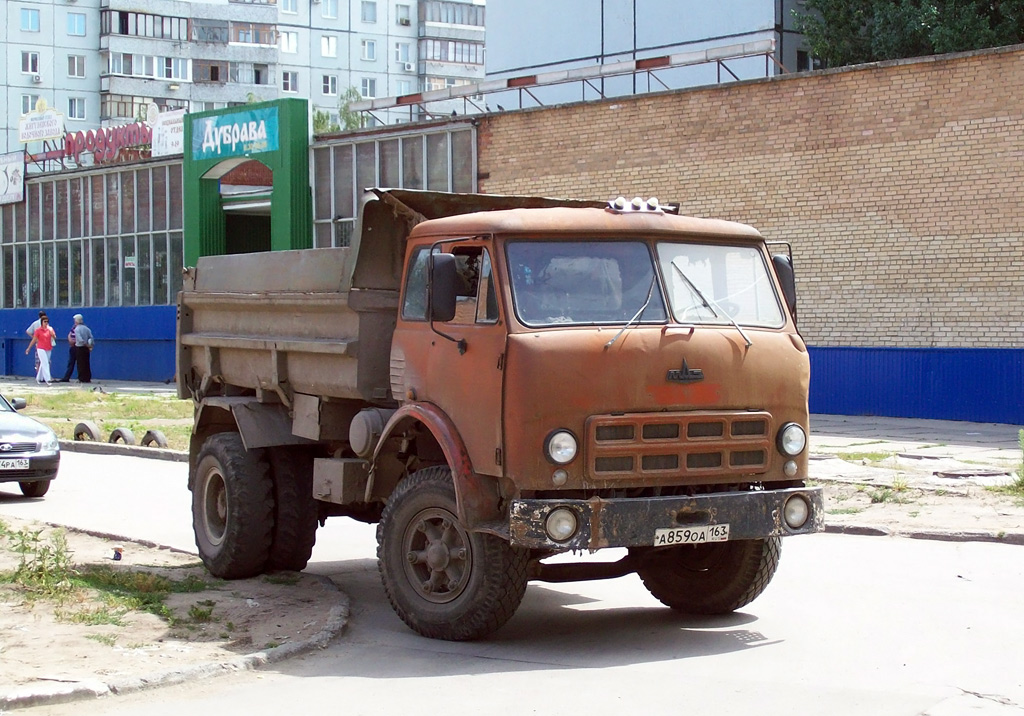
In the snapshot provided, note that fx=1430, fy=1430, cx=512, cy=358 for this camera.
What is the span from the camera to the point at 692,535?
735 cm

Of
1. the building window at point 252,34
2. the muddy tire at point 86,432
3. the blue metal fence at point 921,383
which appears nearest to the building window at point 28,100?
the building window at point 252,34

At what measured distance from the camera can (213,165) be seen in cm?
3797

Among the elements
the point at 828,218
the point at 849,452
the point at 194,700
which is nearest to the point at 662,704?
the point at 194,700

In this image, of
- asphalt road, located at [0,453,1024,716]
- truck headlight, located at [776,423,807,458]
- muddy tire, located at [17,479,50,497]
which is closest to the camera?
asphalt road, located at [0,453,1024,716]

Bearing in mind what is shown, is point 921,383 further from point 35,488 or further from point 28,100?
point 28,100

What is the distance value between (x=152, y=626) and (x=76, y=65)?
3421 inches

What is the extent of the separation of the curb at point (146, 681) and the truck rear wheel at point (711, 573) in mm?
2030

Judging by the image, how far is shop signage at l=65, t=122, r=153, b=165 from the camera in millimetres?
42062

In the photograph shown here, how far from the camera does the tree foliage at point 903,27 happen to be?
3253 cm

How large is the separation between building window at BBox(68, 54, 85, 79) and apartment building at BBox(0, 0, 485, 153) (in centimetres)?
6

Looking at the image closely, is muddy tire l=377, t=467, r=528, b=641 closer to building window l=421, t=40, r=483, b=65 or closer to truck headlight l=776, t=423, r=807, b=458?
truck headlight l=776, t=423, r=807, b=458

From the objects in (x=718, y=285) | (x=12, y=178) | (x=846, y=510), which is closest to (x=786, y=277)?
(x=718, y=285)

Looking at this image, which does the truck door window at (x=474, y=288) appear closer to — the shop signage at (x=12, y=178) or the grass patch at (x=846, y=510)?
the grass patch at (x=846, y=510)

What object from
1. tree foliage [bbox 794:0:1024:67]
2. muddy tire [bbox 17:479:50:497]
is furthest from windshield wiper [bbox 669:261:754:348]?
tree foliage [bbox 794:0:1024:67]
